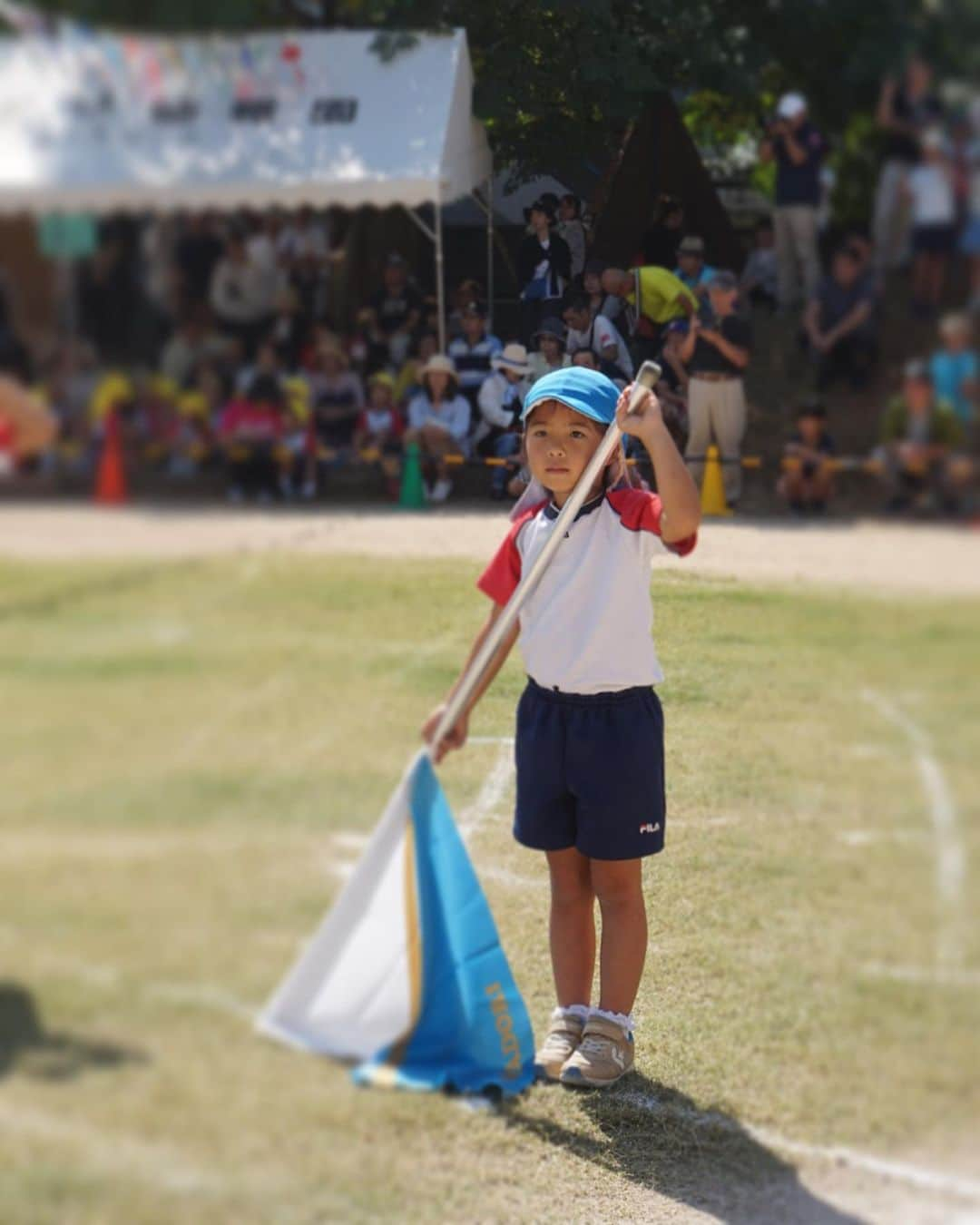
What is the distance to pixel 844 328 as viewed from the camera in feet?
8.39

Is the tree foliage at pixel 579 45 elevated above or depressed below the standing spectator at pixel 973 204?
above

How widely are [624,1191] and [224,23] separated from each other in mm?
1712

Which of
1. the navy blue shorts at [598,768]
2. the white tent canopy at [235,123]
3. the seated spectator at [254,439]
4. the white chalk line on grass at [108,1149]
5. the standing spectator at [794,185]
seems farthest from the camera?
the standing spectator at [794,185]

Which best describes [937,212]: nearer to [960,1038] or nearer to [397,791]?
[397,791]

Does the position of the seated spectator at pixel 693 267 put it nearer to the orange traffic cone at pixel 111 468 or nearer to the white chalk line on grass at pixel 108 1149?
the orange traffic cone at pixel 111 468

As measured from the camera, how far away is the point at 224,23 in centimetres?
227

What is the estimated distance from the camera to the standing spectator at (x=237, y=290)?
219 centimetres

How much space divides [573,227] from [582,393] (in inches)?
10.2

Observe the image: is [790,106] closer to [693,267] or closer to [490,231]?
[693,267]

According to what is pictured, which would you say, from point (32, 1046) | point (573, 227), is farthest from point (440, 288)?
point (32, 1046)

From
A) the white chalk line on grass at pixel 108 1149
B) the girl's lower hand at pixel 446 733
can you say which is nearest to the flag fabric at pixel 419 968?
the girl's lower hand at pixel 446 733

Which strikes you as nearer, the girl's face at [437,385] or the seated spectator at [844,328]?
the girl's face at [437,385]

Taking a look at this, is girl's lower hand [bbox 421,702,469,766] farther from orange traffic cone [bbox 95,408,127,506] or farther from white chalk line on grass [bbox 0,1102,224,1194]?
white chalk line on grass [bbox 0,1102,224,1194]

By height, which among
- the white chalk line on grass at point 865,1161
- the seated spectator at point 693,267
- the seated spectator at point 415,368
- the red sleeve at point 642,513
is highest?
the seated spectator at point 693,267
